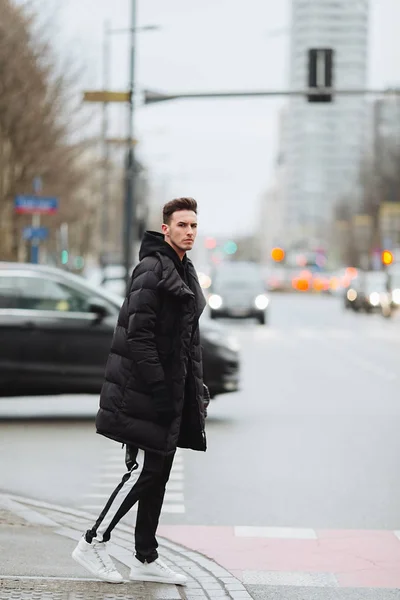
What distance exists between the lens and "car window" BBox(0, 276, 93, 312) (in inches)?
573

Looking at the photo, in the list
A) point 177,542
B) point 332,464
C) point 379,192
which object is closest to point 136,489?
point 177,542

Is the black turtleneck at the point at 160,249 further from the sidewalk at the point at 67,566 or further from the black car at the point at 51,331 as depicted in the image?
the black car at the point at 51,331

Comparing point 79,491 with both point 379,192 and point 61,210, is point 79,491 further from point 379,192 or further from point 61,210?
point 379,192

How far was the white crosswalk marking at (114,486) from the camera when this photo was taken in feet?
31.2

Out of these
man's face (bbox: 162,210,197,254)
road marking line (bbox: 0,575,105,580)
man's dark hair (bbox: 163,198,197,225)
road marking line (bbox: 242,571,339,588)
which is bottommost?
road marking line (bbox: 242,571,339,588)

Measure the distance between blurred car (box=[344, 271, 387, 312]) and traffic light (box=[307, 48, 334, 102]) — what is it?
2969 centimetres

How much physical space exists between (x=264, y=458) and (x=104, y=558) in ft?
18.0

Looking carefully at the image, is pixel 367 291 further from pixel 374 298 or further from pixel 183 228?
pixel 183 228

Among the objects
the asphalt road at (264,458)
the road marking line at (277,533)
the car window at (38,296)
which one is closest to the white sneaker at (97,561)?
the road marking line at (277,533)

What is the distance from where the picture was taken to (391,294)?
56594 mm

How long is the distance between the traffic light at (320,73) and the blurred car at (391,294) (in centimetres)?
2802

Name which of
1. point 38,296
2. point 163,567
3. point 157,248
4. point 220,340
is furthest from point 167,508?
point 220,340

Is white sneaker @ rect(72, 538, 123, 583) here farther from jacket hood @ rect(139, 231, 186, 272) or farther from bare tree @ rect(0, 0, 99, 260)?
bare tree @ rect(0, 0, 99, 260)

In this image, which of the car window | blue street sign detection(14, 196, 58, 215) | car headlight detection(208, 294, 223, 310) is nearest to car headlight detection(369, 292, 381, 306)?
car headlight detection(208, 294, 223, 310)
